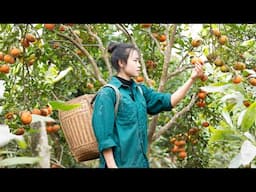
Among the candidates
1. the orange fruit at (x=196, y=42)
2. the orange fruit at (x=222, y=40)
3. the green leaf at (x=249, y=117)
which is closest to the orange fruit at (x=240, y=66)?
the orange fruit at (x=222, y=40)

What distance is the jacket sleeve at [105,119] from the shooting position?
1.83 m

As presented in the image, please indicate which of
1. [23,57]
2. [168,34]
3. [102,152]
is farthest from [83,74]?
[102,152]

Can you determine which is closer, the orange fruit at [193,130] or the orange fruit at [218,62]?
the orange fruit at [218,62]

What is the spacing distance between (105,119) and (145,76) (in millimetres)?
Result: 995

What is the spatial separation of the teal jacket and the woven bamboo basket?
33 cm

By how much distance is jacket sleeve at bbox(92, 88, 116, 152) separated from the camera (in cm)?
183

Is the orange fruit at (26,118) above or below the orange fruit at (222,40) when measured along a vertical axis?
below

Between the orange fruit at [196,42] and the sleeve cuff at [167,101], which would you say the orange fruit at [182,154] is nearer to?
the orange fruit at [196,42]

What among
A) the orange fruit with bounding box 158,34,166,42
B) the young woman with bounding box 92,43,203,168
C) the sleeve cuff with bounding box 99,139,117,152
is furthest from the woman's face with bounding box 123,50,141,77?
the orange fruit with bounding box 158,34,166,42

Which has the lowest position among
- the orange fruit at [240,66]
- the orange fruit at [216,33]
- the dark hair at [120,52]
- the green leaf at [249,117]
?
the green leaf at [249,117]

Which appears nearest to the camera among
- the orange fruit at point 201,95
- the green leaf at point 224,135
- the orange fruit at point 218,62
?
the green leaf at point 224,135

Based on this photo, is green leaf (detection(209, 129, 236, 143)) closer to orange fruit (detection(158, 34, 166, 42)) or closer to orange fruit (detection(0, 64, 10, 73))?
orange fruit (detection(0, 64, 10, 73))

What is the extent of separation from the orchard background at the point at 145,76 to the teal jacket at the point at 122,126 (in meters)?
0.24
